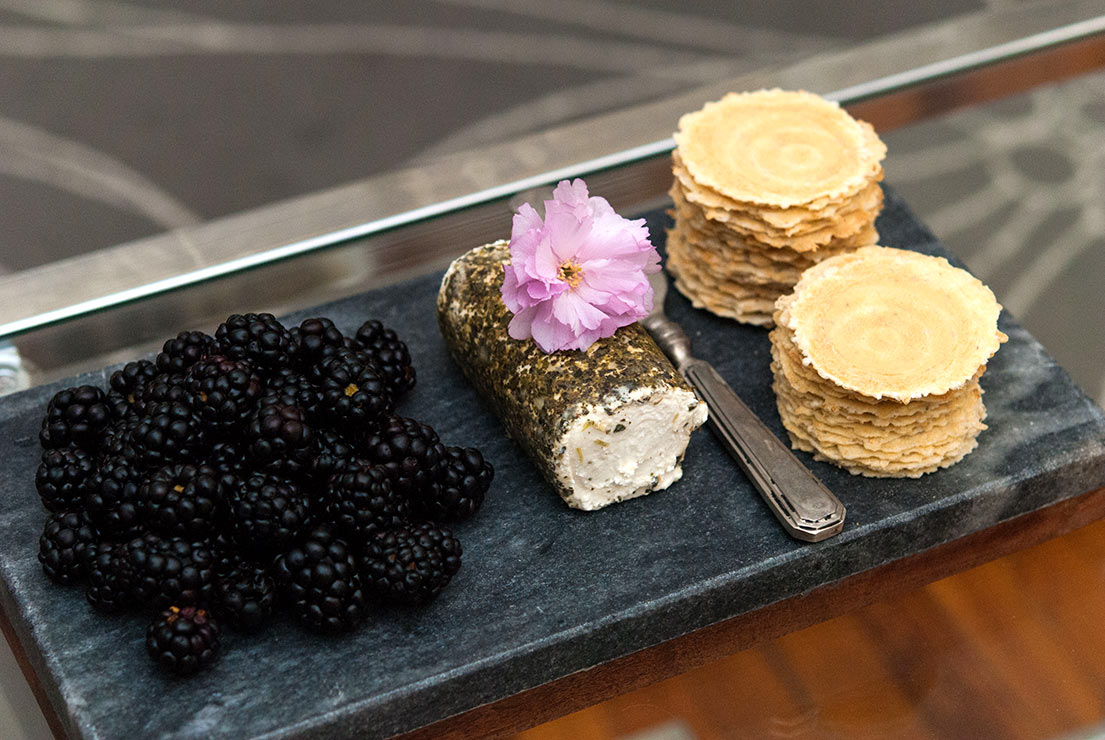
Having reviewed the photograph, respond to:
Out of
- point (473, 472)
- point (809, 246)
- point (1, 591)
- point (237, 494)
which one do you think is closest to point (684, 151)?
point (809, 246)

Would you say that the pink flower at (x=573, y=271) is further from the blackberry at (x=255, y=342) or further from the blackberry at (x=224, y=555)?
the blackberry at (x=224, y=555)

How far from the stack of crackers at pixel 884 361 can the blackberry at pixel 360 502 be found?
414 mm

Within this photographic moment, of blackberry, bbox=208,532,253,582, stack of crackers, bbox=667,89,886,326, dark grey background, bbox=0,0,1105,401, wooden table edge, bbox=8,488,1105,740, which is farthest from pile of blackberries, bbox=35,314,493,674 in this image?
dark grey background, bbox=0,0,1105,401

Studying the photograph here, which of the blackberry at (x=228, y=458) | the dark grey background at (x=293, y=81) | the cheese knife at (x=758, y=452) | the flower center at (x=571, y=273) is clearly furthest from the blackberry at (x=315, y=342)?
the dark grey background at (x=293, y=81)

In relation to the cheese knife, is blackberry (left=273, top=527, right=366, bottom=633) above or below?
above

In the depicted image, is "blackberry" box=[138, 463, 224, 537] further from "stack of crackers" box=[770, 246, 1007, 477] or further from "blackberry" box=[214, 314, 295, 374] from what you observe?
"stack of crackers" box=[770, 246, 1007, 477]

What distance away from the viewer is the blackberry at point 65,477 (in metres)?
1.20

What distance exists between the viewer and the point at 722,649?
4.03 ft

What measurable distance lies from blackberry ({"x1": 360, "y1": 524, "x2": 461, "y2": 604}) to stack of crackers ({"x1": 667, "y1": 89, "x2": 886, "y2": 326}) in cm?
45

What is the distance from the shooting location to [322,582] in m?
1.11

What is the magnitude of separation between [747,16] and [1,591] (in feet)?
7.50

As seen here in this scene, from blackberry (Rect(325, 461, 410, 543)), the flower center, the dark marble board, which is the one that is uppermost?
the flower center

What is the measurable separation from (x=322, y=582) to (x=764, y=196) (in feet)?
1.94

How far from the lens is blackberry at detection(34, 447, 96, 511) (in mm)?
1200
